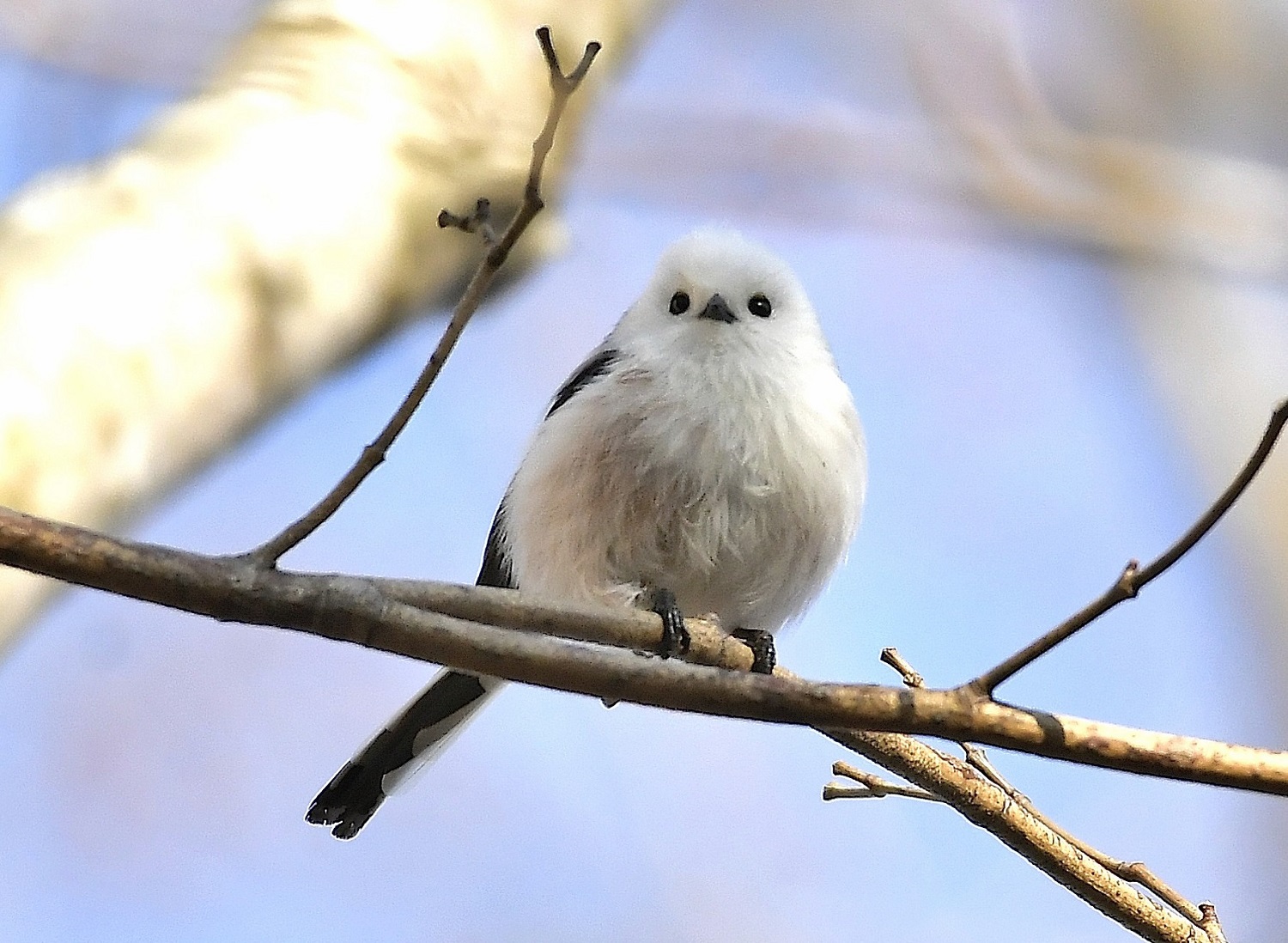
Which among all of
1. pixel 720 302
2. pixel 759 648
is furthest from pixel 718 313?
pixel 759 648

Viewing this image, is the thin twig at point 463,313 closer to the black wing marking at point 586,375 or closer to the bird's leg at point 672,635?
the bird's leg at point 672,635

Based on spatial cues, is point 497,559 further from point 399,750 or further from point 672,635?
point 672,635

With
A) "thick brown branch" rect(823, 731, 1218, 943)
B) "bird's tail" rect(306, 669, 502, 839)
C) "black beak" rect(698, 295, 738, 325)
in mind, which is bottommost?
"bird's tail" rect(306, 669, 502, 839)

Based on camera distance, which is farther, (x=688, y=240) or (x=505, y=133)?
(x=505, y=133)

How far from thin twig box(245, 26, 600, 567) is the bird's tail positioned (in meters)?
0.95

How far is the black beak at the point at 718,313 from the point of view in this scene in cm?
217

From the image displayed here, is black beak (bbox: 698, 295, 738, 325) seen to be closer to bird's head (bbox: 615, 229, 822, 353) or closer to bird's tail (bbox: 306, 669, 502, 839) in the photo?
bird's head (bbox: 615, 229, 822, 353)

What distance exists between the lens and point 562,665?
119 cm

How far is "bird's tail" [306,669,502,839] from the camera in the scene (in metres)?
2.15

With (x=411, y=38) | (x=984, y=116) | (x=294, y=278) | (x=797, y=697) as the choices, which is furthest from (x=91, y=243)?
(x=984, y=116)

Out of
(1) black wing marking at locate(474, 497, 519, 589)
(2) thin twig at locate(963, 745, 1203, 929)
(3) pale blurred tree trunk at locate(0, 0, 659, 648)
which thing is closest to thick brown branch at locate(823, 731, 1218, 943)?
(2) thin twig at locate(963, 745, 1203, 929)

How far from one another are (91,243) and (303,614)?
1.13 meters

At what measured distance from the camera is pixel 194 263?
7.06 feet

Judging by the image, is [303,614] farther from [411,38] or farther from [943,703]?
[411,38]
